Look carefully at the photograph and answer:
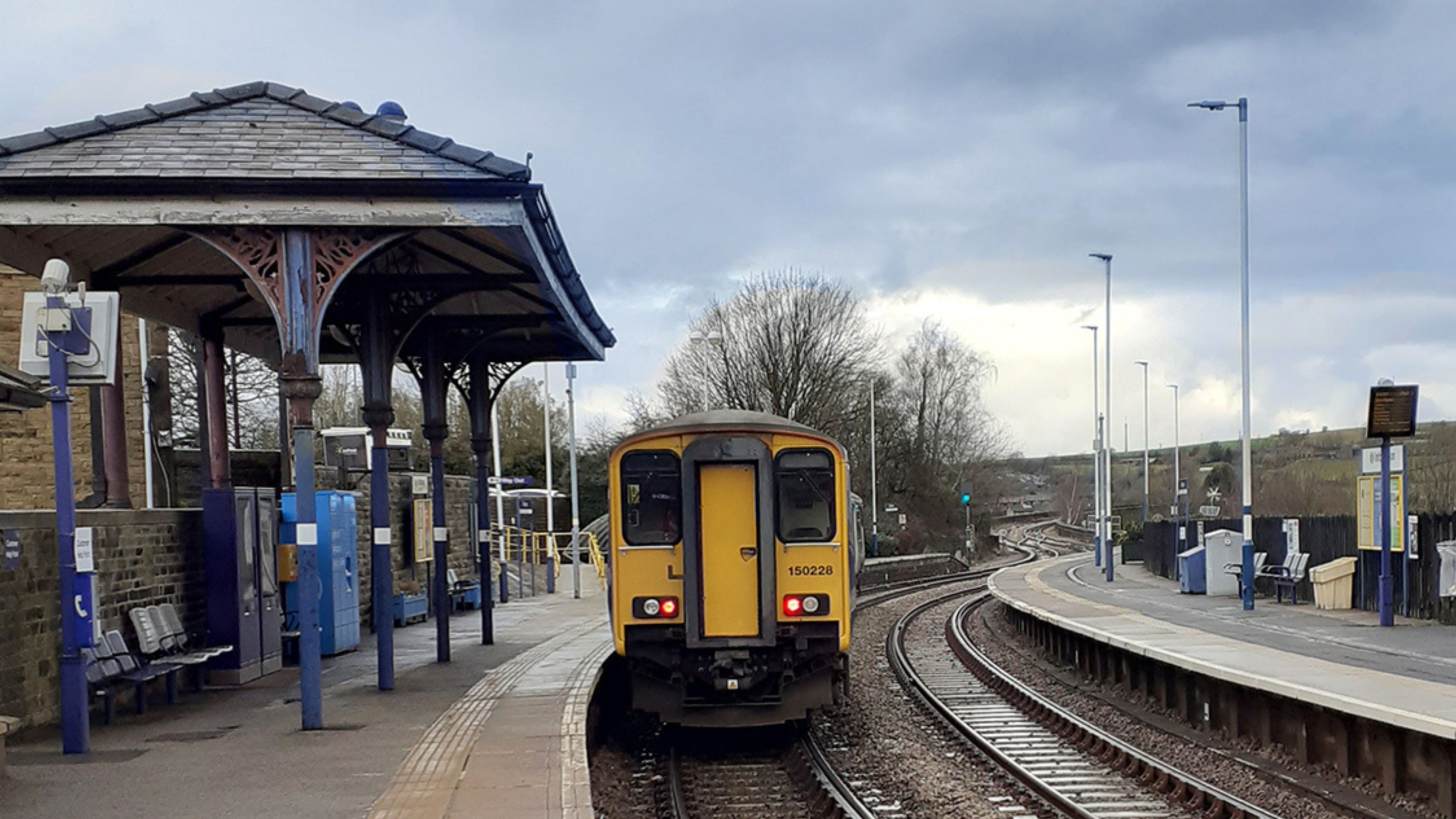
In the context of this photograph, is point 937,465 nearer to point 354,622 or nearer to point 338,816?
point 354,622

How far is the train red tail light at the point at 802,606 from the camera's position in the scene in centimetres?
1180

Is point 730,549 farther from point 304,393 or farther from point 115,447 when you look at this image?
point 115,447

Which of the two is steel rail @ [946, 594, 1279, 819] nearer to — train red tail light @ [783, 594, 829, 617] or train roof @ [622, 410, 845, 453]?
train red tail light @ [783, 594, 829, 617]

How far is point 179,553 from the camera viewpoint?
13.6 metres

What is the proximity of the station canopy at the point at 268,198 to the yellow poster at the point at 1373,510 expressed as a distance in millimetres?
11370

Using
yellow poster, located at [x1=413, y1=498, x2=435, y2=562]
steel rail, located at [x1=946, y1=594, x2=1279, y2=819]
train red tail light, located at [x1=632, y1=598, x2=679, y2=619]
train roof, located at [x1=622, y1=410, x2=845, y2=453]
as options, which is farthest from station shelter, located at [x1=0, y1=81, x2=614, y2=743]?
steel rail, located at [x1=946, y1=594, x2=1279, y2=819]

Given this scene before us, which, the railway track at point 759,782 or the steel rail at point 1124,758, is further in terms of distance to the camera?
the railway track at point 759,782

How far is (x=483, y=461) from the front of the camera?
18.6 meters

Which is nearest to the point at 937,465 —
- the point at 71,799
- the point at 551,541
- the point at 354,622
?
the point at 551,541

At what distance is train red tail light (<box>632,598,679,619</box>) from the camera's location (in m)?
11.8

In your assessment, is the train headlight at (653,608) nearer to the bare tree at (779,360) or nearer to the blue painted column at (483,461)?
the blue painted column at (483,461)

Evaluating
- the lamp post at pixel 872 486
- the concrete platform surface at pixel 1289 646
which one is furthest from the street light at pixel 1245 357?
the lamp post at pixel 872 486

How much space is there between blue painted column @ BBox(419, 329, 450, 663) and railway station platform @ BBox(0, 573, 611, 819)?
0.83 meters

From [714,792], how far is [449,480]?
56.3 ft
